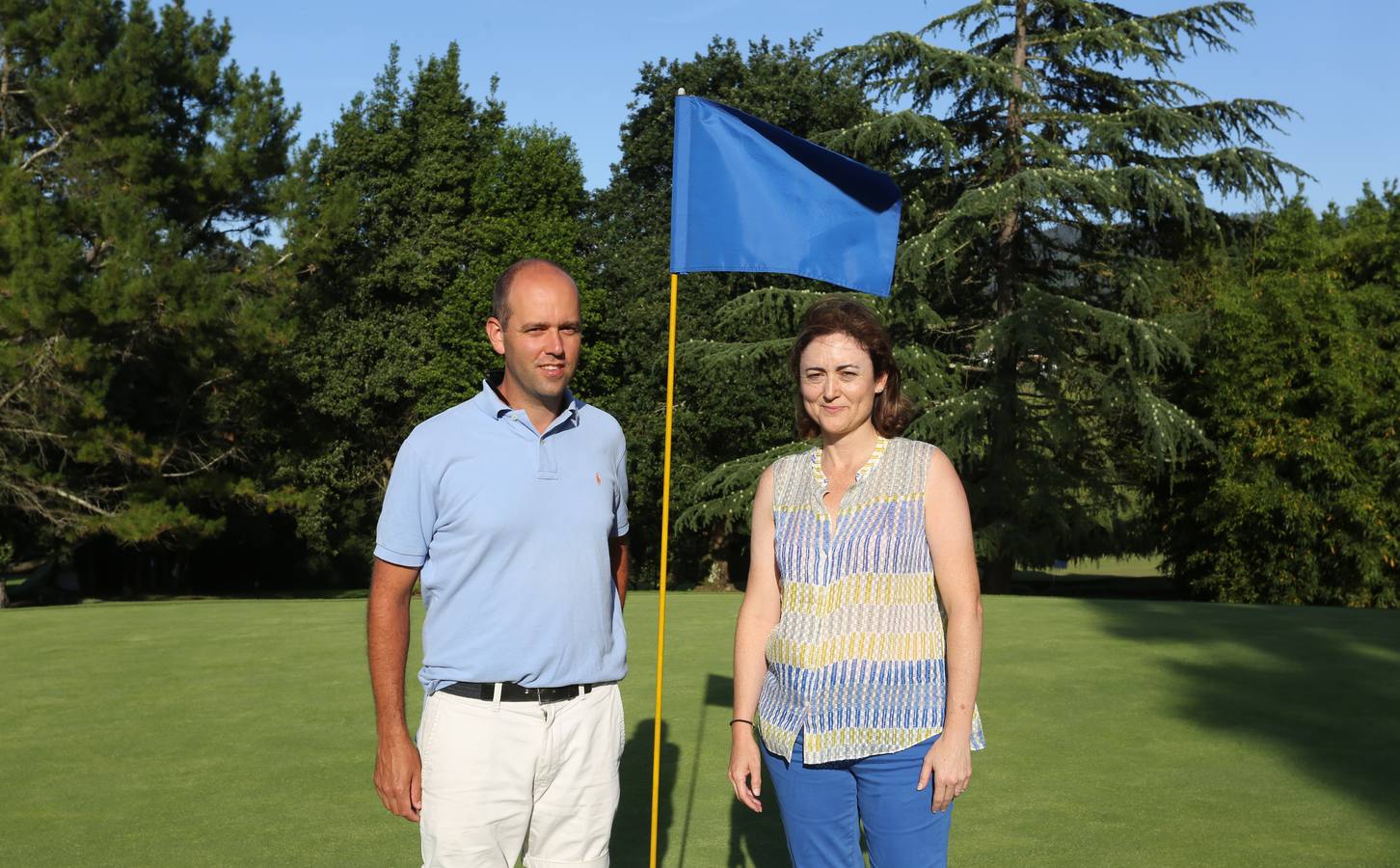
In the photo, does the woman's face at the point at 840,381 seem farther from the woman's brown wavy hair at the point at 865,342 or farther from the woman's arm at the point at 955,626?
the woman's arm at the point at 955,626

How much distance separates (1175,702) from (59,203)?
79.8ft

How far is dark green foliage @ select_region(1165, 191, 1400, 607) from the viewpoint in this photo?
1053 inches

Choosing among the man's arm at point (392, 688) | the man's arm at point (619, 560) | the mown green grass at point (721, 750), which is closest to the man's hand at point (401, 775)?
the man's arm at point (392, 688)

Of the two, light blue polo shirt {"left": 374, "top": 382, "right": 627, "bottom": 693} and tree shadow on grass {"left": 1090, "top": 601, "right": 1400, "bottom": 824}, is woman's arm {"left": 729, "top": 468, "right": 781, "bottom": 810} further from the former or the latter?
tree shadow on grass {"left": 1090, "top": 601, "right": 1400, "bottom": 824}

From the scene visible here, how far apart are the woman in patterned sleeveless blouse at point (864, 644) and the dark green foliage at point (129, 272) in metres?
23.5

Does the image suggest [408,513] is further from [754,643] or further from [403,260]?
[403,260]

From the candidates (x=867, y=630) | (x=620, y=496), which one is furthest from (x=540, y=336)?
(x=867, y=630)

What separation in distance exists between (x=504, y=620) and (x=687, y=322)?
28.6m

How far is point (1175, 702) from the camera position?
9.02 m

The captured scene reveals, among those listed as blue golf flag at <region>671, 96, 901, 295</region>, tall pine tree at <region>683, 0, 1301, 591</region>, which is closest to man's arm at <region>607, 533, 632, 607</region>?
blue golf flag at <region>671, 96, 901, 295</region>

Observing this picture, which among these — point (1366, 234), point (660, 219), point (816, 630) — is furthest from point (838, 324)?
point (660, 219)

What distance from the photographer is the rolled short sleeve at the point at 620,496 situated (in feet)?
11.7

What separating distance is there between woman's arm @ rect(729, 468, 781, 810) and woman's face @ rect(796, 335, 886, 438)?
0.22m

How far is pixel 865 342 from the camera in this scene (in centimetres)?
325
